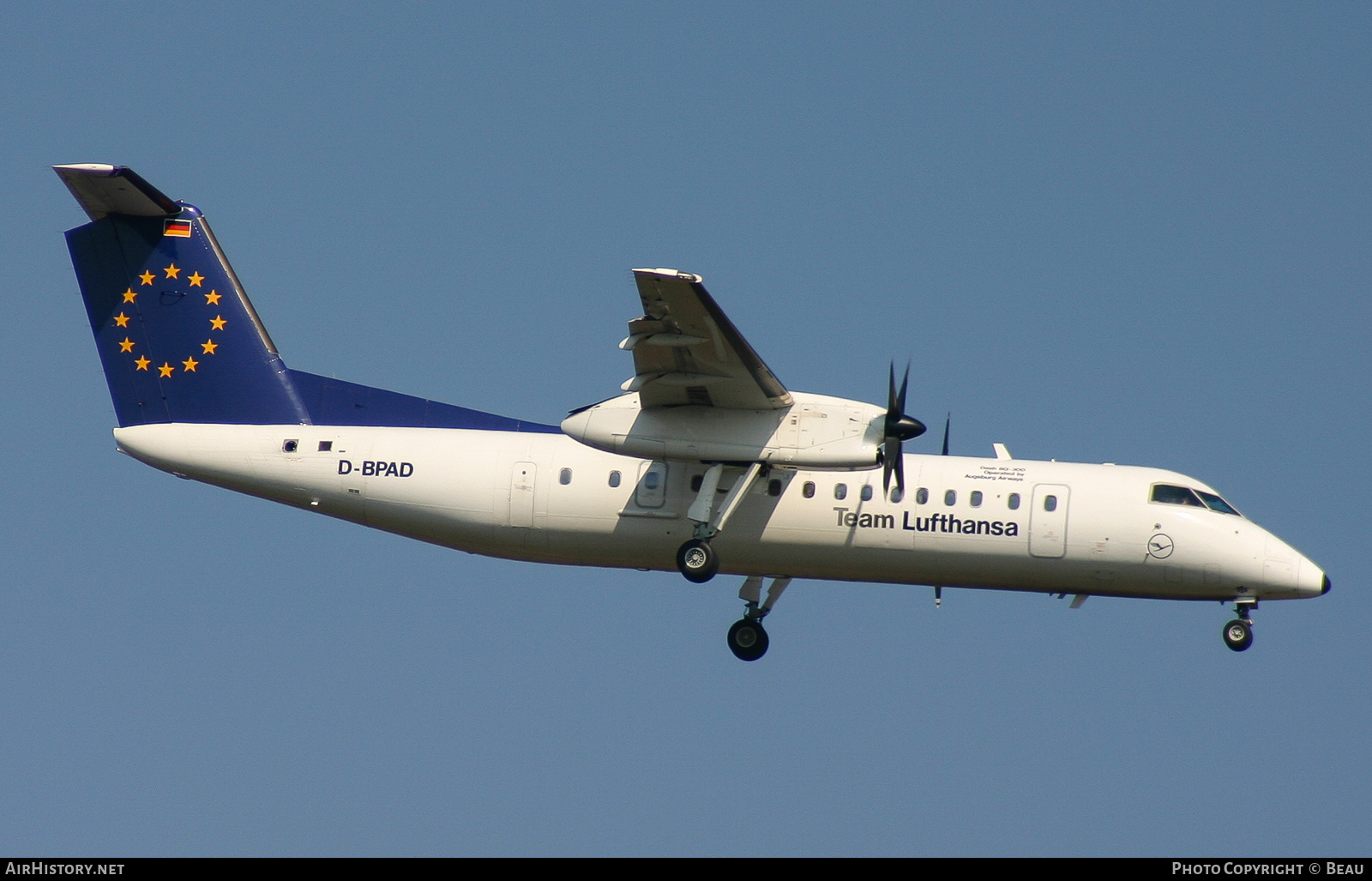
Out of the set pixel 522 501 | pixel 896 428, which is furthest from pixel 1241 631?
pixel 522 501

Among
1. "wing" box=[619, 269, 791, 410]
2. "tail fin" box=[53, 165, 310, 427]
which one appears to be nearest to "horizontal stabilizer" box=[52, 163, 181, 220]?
"tail fin" box=[53, 165, 310, 427]

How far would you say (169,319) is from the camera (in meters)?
22.4

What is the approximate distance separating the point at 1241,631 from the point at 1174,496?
2042mm

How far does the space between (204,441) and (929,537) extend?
10352 mm

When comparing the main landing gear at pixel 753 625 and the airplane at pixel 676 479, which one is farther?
the main landing gear at pixel 753 625

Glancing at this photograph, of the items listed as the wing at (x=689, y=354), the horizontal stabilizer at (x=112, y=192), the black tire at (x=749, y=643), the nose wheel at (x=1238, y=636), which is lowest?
the black tire at (x=749, y=643)

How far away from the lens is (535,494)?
21047 mm

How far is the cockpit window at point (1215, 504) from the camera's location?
21.0m

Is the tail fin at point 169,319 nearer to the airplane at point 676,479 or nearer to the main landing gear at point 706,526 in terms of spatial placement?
the airplane at point 676,479

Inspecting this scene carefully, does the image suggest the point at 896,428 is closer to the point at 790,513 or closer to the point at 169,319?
the point at 790,513

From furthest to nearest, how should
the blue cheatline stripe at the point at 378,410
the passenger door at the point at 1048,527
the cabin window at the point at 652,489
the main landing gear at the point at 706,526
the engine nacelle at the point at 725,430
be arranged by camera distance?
1. the blue cheatline stripe at the point at 378,410
2. the cabin window at the point at 652,489
3. the passenger door at the point at 1048,527
4. the main landing gear at the point at 706,526
5. the engine nacelle at the point at 725,430

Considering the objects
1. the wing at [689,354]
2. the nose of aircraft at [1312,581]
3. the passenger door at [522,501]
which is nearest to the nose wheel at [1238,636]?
the nose of aircraft at [1312,581]
